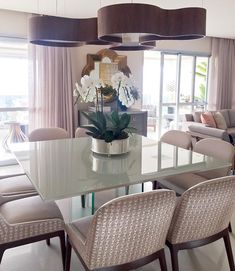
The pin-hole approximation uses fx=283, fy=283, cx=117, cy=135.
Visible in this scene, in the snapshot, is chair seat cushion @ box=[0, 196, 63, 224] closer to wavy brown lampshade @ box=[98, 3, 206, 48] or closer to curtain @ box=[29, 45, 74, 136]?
wavy brown lampshade @ box=[98, 3, 206, 48]

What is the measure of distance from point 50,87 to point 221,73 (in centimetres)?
422

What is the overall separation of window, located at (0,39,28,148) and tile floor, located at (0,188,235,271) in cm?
290

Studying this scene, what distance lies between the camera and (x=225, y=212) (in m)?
1.86

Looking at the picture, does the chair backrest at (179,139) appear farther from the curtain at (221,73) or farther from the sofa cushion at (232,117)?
the curtain at (221,73)

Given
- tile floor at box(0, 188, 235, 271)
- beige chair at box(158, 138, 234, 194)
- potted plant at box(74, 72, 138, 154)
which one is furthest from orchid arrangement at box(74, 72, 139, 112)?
tile floor at box(0, 188, 235, 271)

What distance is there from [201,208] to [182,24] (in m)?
1.33

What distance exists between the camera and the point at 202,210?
171cm

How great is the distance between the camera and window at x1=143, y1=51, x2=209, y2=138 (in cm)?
631

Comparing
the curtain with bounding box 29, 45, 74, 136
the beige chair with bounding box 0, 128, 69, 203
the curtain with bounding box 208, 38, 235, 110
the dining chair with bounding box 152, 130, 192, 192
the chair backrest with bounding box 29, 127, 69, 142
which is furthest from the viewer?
the curtain with bounding box 208, 38, 235, 110

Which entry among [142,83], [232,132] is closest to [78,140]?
[142,83]

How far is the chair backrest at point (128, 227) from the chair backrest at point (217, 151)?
3.60 feet

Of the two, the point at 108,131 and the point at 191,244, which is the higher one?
the point at 108,131

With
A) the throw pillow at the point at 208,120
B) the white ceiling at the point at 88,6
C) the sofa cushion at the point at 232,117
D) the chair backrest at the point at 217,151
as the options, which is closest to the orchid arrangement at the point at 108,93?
the chair backrest at the point at 217,151

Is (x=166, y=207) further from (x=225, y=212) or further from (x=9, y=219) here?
(x=9, y=219)
